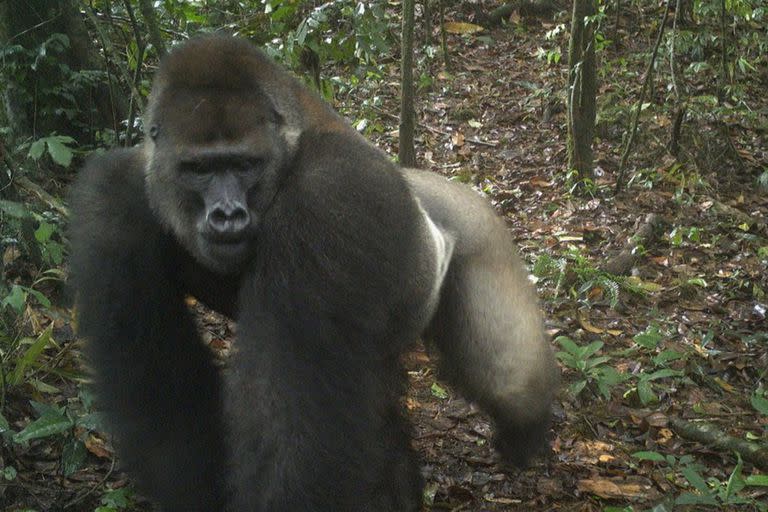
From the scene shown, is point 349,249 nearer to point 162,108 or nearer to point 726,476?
point 162,108

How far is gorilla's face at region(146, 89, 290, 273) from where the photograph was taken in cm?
322

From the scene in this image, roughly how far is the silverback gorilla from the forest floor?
50 centimetres

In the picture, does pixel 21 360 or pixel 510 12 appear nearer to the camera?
pixel 21 360

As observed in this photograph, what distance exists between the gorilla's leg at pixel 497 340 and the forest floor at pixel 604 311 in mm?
344

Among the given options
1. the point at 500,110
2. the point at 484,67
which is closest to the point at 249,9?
the point at 500,110

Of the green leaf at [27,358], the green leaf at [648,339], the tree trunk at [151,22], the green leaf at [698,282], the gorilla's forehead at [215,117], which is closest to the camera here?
the gorilla's forehead at [215,117]

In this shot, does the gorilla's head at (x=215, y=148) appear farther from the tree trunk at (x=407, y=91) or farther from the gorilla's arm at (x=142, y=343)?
the tree trunk at (x=407, y=91)

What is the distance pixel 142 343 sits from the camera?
3.54 m

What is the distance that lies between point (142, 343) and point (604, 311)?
3.54 m

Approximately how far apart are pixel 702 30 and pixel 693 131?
2233 mm

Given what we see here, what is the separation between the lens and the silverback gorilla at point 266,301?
10.1 feet

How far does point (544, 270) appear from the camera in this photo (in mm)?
6258

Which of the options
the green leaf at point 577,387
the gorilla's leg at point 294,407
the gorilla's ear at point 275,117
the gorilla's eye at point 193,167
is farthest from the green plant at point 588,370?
the gorilla's eye at point 193,167

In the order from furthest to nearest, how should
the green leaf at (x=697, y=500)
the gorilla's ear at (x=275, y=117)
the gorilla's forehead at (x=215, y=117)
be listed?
the green leaf at (x=697, y=500)
the gorilla's ear at (x=275, y=117)
the gorilla's forehead at (x=215, y=117)
